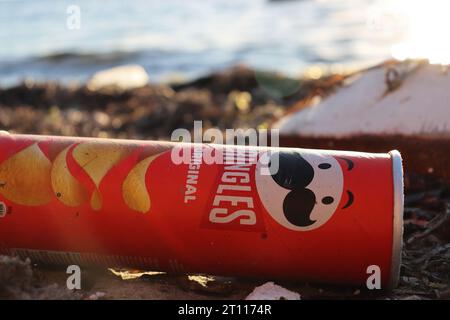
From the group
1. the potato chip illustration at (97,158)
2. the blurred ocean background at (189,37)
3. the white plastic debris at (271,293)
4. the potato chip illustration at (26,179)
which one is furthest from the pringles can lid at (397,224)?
the blurred ocean background at (189,37)

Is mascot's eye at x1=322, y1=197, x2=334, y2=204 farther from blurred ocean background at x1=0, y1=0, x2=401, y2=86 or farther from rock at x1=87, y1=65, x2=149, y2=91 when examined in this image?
blurred ocean background at x1=0, y1=0, x2=401, y2=86

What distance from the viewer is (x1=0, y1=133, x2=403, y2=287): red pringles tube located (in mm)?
2154

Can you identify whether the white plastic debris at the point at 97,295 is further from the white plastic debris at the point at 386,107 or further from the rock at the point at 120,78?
the rock at the point at 120,78

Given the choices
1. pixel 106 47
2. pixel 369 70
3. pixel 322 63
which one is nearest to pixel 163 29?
pixel 106 47

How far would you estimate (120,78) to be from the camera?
29.9ft

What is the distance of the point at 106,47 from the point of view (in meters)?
12.0

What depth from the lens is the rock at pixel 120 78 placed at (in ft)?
26.7

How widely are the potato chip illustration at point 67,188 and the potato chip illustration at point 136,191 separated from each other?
14 centimetres

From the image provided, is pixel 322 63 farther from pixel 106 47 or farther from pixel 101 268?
pixel 101 268

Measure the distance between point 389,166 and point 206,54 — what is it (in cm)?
866

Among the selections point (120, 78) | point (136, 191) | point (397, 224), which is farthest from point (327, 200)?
point (120, 78)

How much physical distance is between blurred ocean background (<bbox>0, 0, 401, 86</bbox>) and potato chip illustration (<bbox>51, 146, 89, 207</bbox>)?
20.9 feet

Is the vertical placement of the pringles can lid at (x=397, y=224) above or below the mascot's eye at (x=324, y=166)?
below

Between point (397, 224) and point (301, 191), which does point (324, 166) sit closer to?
point (301, 191)
